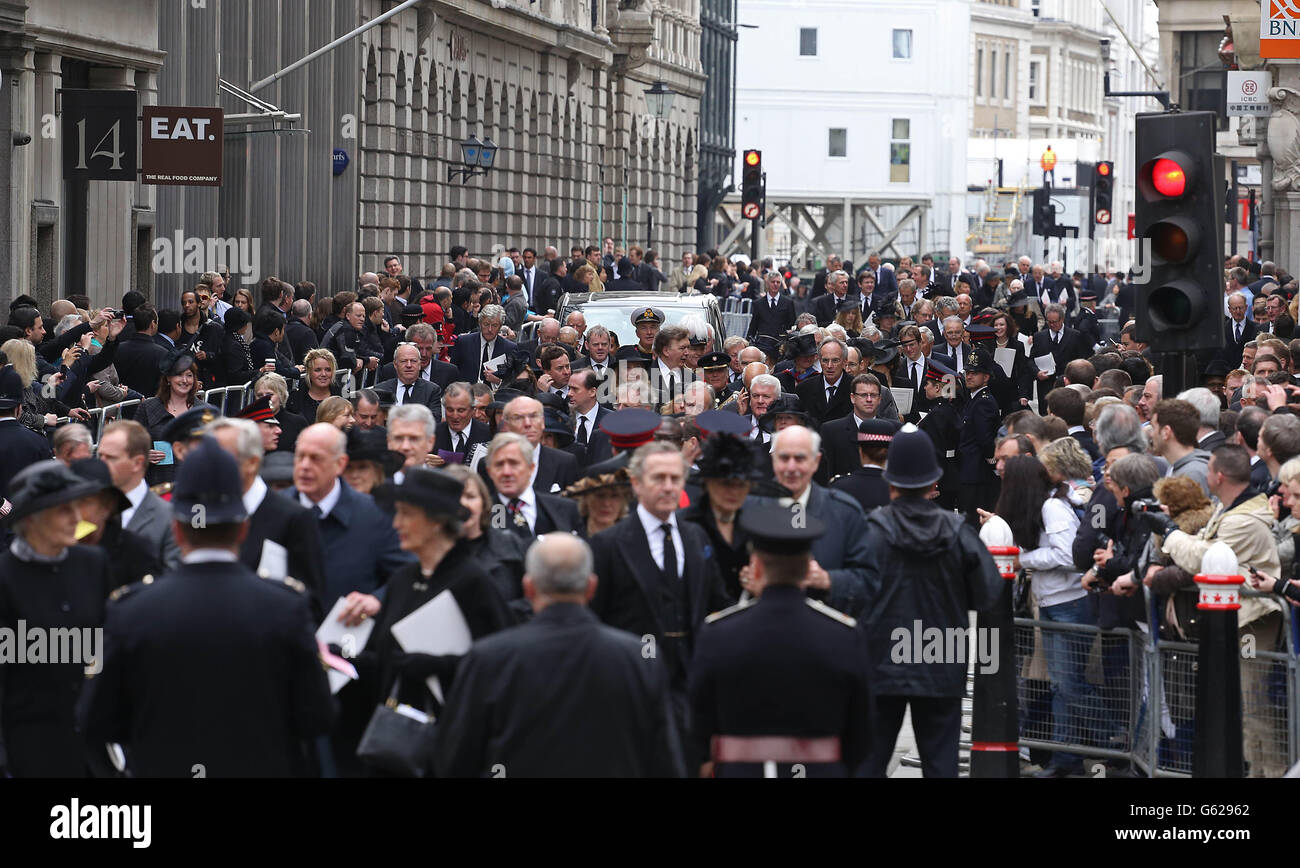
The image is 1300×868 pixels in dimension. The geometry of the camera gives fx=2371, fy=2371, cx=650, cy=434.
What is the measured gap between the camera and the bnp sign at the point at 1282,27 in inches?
1055

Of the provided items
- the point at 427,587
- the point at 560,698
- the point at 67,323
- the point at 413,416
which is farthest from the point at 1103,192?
the point at 560,698

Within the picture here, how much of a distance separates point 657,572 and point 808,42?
8472 cm

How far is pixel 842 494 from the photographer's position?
979 cm

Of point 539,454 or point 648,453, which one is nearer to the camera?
point 648,453

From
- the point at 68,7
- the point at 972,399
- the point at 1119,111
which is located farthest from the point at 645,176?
the point at 1119,111

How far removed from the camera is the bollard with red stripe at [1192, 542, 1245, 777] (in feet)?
31.4

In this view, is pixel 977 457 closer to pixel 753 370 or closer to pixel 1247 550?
pixel 753 370

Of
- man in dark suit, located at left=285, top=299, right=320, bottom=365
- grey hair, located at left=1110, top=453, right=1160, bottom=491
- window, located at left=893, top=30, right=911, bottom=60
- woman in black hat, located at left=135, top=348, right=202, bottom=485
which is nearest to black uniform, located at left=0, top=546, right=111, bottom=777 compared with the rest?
grey hair, located at left=1110, top=453, right=1160, bottom=491

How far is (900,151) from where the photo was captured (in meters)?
91.9

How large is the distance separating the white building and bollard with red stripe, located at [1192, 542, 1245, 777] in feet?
264

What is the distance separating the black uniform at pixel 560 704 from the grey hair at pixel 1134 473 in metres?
4.95

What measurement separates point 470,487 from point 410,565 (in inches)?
28.4

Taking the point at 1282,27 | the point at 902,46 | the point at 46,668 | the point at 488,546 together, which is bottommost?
the point at 46,668

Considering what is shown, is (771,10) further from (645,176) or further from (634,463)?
(634,463)
